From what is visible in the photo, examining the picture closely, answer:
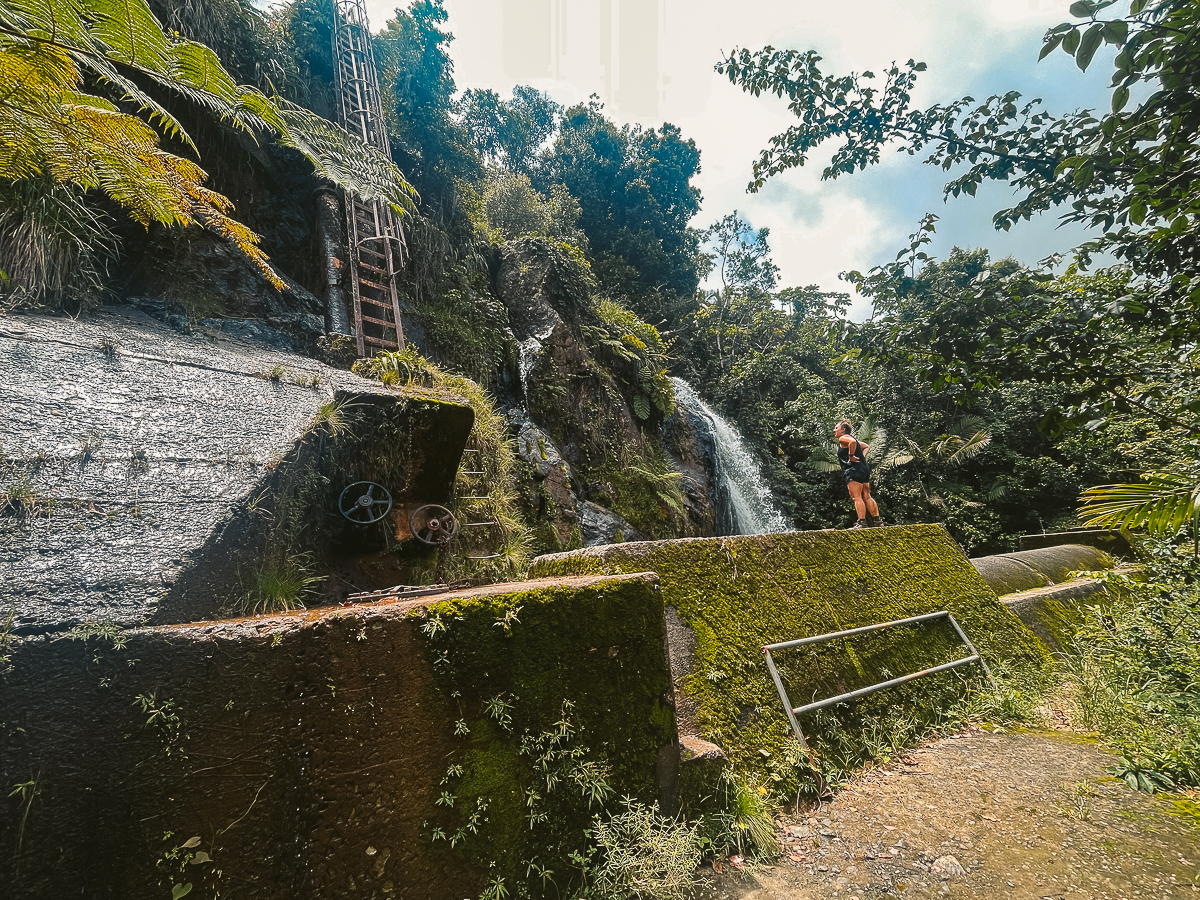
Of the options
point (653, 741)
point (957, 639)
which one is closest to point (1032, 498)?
point (957, 639)

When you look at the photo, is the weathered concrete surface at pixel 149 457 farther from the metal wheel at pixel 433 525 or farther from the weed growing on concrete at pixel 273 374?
the metal wheel at pixel 433 525

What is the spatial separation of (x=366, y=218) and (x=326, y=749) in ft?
29.6

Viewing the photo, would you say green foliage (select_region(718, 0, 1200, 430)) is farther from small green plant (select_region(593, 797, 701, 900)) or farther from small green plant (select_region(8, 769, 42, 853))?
small green plant (select_region(8, 769, 42, 853))

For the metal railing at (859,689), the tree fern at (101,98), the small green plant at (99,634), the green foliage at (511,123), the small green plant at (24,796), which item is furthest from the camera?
the green foliage at (511,123)

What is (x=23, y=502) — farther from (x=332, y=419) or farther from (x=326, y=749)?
(x=326, y=749)

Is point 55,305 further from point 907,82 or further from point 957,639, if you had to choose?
point 957,639

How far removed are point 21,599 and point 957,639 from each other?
19.2 feet

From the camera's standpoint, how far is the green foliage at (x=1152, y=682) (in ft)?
8.86

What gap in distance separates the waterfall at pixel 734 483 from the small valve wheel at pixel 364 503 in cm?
921

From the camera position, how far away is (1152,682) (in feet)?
10.4

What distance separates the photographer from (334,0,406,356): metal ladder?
7070 mm

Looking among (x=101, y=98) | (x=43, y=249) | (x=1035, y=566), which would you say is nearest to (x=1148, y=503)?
(x=101, y=98)

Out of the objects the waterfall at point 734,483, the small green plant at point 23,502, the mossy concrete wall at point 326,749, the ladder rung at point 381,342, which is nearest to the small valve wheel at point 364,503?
the small green plant at point 23,502

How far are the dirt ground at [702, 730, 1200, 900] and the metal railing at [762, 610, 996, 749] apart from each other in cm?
43
